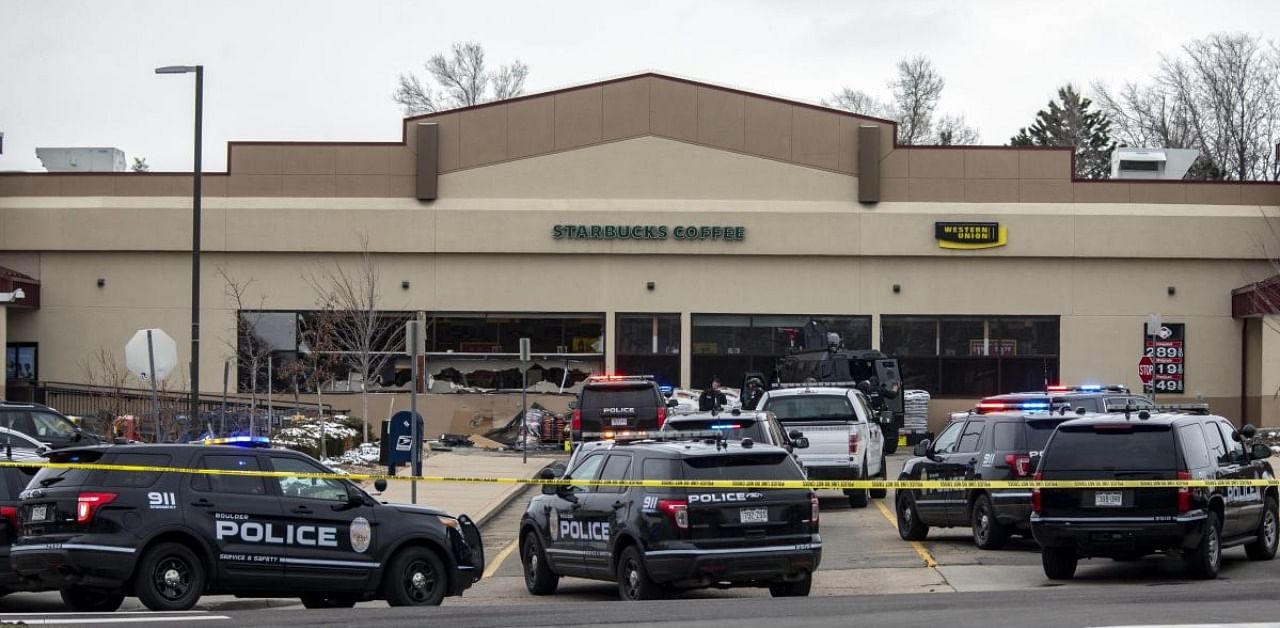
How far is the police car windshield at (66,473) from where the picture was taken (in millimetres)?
14539

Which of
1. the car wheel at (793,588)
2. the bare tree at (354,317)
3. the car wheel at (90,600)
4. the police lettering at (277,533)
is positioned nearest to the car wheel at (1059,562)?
the car wheel at (793,588)

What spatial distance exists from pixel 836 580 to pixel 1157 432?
380 cm

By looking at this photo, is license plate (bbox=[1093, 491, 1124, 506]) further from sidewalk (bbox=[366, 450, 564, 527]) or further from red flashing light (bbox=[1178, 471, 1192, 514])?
sidewalk (bbox=[366, 450, 564, 527])

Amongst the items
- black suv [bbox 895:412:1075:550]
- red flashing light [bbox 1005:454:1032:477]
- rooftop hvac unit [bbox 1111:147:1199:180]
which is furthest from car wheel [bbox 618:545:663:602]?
rooftop hvac unit [bbox 1111:147:1199:180]

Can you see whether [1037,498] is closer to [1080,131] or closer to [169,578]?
[169,578]

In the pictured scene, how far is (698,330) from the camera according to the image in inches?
1976

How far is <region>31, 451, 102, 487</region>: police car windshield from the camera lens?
14539 mm

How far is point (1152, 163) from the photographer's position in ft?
179

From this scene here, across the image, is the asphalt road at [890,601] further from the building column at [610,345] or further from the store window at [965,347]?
the store window at [965,347]

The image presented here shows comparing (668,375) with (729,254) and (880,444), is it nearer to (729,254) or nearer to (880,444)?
(729,254)

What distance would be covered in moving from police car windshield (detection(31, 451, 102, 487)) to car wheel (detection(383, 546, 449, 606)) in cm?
293

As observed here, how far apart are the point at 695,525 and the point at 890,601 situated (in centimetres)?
186

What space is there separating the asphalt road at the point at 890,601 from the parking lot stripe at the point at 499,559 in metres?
0.03

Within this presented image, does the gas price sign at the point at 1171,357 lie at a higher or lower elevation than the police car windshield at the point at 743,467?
higher
